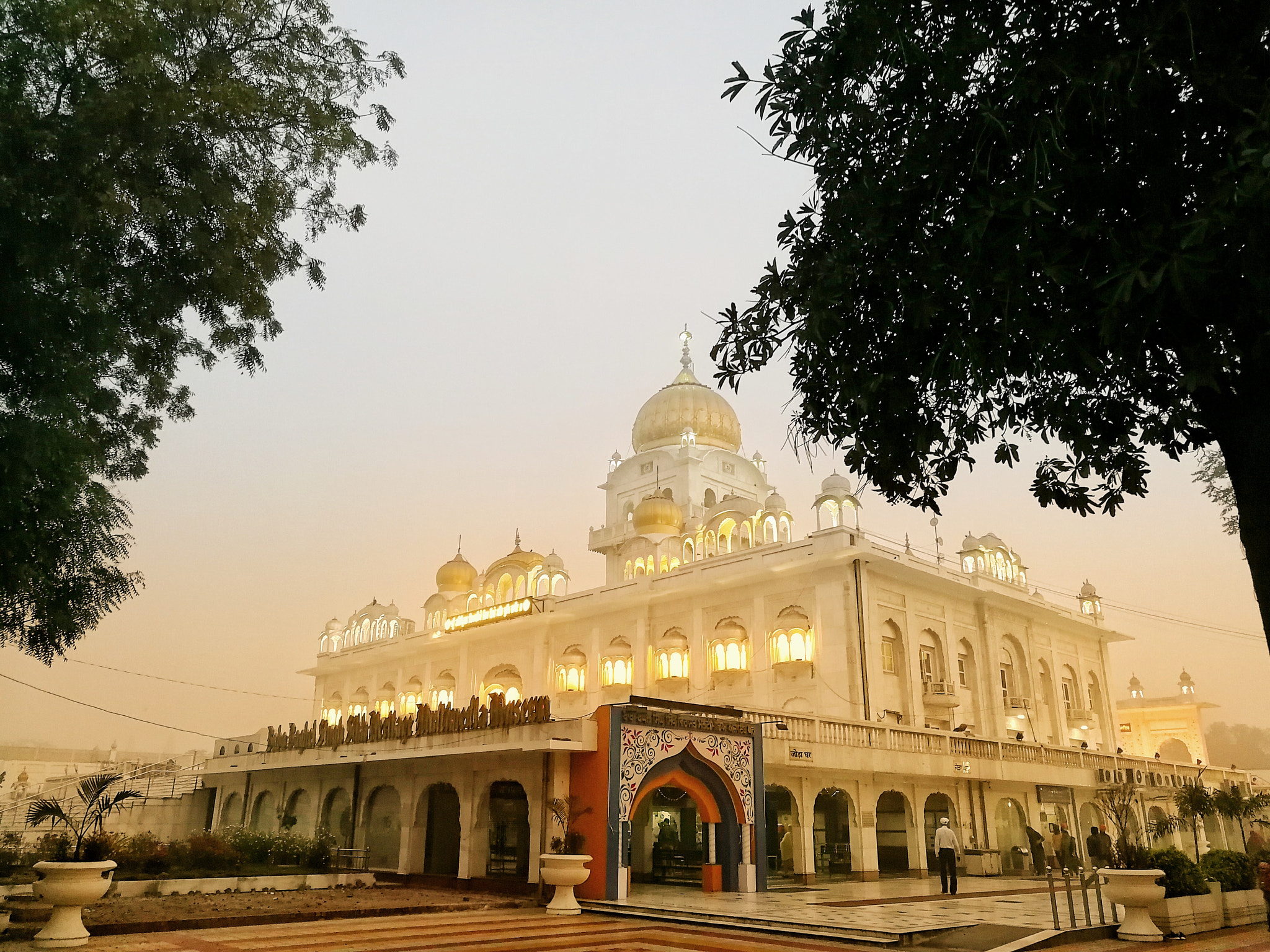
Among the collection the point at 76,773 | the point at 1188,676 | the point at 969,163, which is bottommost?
the point at 76,773

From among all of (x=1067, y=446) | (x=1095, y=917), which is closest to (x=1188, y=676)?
(x=1095, y=917)

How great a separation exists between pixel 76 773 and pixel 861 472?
125 feet

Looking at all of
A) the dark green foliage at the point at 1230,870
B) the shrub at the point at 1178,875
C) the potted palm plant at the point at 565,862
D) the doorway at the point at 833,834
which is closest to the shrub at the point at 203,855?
the potted palm plant at the point at 565,862

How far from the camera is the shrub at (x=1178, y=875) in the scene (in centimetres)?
1210

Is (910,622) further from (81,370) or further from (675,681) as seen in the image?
(81,370)

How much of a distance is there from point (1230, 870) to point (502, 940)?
1024 cm

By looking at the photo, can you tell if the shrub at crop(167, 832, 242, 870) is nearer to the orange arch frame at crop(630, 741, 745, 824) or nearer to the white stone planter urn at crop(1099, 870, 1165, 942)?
the orange arch frame at crop(630, 741, 745, 824)

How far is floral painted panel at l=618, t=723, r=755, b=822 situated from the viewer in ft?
52.2

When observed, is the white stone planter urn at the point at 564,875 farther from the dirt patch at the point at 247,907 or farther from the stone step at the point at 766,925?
the dirt patch at the point at 247,907

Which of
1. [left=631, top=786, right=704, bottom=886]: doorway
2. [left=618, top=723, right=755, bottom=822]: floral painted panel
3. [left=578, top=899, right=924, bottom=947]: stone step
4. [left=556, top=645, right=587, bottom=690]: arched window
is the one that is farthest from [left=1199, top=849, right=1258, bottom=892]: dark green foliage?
[left=556, top=645, right=587, bottom=690]: arched window

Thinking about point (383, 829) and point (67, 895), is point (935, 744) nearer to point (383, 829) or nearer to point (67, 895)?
point (383, 829)

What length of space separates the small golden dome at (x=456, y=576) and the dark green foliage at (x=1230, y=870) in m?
33.1

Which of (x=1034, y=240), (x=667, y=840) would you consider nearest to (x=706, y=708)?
→ (x=667, y=840)

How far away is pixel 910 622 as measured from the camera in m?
29.0
